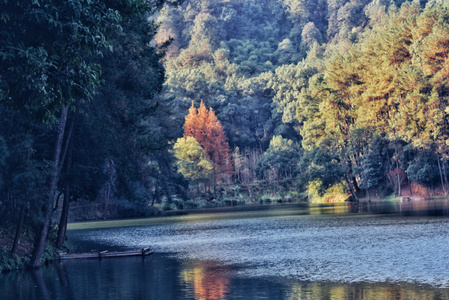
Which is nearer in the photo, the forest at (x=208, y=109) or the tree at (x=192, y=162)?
the forest at (x=208, y=109)

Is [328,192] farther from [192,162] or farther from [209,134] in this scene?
[209,134]

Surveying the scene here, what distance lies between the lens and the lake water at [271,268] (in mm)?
15672

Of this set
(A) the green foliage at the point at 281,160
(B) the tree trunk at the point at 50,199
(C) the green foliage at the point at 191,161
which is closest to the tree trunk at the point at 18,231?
(B) the tree trunk at the point at 50,199

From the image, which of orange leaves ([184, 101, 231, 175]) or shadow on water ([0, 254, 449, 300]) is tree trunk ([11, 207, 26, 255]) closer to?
shadow on water ([0, 254, 449, 300])

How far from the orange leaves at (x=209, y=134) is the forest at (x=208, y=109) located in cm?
19

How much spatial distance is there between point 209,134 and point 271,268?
69.7 m

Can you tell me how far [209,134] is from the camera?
8938cm

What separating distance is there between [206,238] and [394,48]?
125 ft

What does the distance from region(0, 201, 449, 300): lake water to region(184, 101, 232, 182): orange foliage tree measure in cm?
5535

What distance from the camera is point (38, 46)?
1237 centimetres

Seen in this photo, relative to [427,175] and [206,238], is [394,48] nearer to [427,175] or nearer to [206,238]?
[427,175]

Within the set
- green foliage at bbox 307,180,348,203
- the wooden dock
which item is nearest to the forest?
green foliage at bbox 307,180,348,203

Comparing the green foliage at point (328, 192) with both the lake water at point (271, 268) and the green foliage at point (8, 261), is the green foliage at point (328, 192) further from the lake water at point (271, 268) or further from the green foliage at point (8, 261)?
the green foliage at point (8, 261)

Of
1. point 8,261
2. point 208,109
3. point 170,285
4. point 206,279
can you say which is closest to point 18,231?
point 8,261
